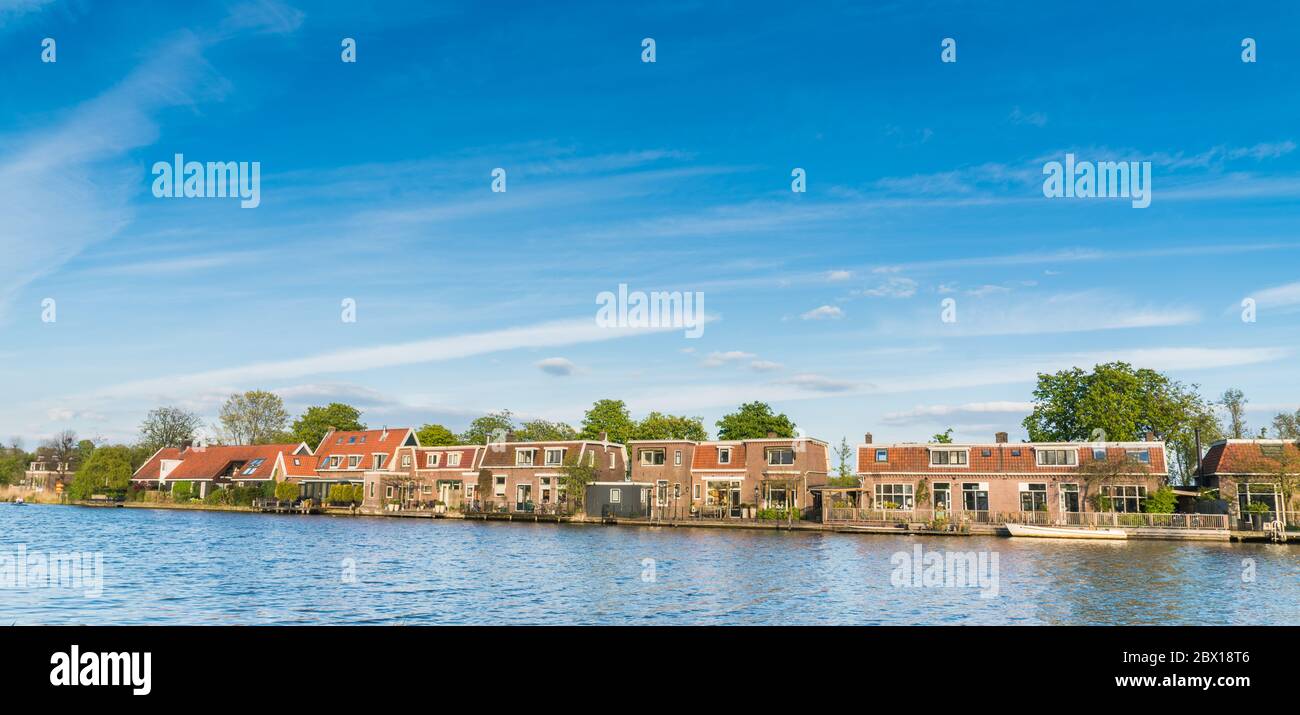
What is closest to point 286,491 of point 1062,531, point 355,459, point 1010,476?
point 355,459

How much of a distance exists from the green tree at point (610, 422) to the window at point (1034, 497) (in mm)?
46352

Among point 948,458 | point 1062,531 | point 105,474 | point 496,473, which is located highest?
point 948,458

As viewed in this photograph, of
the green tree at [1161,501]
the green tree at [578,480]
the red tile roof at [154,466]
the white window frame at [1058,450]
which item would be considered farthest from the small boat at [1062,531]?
the red tile roof at [154,466]

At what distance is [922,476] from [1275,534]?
20531 millimetres

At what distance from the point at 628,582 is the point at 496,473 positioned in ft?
169

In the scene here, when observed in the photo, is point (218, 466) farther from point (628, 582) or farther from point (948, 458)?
point (628, 582)

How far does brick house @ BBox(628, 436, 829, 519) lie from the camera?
67.1 m

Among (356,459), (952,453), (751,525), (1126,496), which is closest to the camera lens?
(1126,496)

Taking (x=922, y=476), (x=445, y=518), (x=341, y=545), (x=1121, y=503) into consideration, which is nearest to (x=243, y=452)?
(x=445, y=518)

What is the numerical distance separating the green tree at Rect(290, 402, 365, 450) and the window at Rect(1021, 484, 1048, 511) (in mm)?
A: 80711

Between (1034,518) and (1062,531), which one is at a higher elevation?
(1034,518)

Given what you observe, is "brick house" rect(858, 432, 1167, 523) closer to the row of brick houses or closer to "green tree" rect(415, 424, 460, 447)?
the row of brick houses

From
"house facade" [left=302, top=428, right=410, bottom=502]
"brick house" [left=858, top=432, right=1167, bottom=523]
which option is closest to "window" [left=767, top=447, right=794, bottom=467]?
"brick house" [left=858, top=432, right=1167, bottom=523]

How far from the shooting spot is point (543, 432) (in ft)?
422
